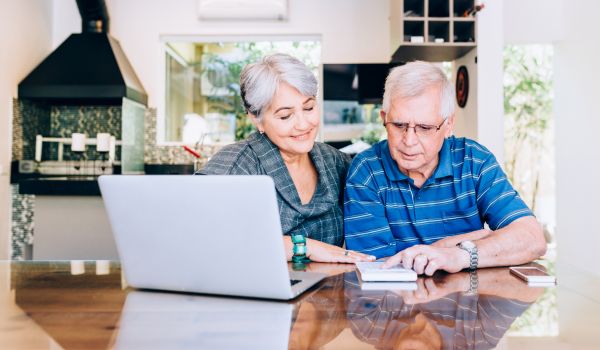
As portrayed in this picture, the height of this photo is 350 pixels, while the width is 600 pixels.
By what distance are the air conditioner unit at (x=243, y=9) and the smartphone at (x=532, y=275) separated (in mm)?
3790

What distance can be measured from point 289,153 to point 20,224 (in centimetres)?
318

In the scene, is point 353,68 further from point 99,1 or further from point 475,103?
point 99,1

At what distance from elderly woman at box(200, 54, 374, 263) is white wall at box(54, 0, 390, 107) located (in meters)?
3.09

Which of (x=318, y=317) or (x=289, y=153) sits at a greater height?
(x=289, y=153)

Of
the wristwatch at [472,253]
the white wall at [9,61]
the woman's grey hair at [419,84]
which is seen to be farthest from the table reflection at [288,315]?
the white wall at [9,61]

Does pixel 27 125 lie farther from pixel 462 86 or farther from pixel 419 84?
pixel 419 84

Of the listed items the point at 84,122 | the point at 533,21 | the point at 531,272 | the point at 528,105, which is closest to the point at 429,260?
the point at 531,272

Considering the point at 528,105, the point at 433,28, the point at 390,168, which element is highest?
the point at 433,28

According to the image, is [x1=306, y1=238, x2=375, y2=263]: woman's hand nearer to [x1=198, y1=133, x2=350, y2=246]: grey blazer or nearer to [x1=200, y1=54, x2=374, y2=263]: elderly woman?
[x1=200, y1=54, x2=374, y2=263]: elderly woman

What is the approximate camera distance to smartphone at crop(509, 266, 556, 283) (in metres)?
1.26

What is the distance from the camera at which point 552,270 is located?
147 centimetres

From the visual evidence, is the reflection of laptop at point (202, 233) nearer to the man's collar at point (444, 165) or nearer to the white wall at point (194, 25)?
the man's collar at point (444, 165)

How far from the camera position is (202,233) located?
1.04 metres

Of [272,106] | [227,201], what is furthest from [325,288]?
[272,106]
